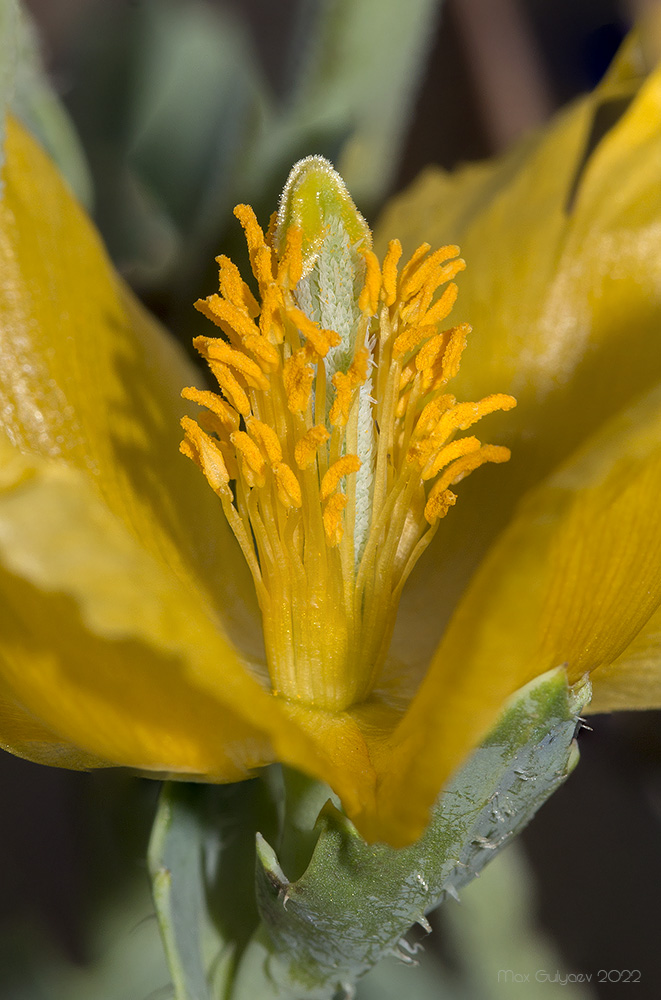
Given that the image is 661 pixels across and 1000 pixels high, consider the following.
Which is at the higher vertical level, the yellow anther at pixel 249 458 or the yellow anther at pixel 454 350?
the yellow anther at pixel 454 350

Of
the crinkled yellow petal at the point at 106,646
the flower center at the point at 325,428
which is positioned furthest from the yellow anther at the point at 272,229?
the crinkled yellow petal at the point at 106,646

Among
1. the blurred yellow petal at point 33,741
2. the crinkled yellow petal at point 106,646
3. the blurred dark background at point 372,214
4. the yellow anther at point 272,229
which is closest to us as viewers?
the crinkled yellow petal at point 106,646

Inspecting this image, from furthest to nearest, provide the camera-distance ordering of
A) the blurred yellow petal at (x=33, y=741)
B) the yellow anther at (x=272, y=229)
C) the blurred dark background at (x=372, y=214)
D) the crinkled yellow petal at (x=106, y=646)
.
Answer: the blurred dark background at (x=372, y=214), the yellow anther at (x=272, y=229), the blurred yellow petal at (x=33, y=741), the crinkled yellow petal at (x=106, y=646)

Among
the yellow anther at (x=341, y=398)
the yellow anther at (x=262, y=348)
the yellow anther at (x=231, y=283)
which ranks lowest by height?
the yellow anther at (x=341, y=398)

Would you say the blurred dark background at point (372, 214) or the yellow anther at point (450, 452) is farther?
the blurred dark background at point (372, 214)

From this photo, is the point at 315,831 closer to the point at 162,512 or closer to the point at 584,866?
the point at 162,512

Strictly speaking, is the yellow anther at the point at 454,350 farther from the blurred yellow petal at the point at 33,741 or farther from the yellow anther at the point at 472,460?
the blurred yellow petal at the point at 33,741

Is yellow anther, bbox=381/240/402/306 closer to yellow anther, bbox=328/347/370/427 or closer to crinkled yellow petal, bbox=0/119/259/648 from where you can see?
yellow anther, bbox=328/347/370/427
